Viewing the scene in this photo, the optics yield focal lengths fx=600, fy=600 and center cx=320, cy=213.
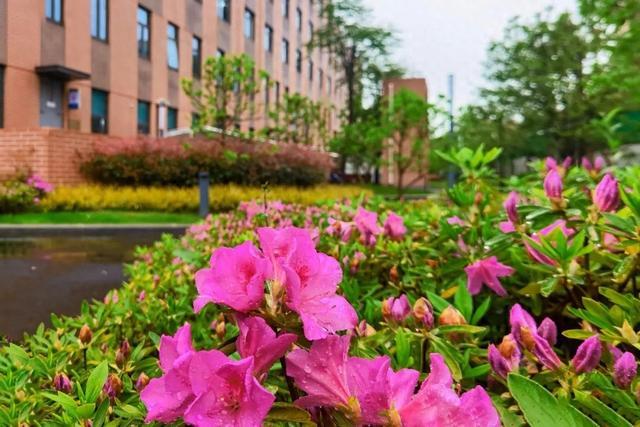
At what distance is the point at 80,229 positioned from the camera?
11.1 metres

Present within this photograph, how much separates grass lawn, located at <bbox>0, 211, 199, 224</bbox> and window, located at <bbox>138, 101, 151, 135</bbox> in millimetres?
9315

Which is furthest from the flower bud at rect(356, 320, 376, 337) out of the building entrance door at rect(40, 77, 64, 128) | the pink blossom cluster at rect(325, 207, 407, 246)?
the building entrance door at rect(40, 77, 64, 128)

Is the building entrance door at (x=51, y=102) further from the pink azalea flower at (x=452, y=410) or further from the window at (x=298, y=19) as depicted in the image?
the window at (x=298, y=19)

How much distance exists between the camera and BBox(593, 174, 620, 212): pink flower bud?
134 centimetres

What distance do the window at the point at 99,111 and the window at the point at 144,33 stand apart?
2.71 m

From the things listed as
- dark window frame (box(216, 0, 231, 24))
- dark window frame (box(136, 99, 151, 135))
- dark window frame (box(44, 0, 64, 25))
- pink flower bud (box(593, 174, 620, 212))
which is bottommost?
pink flower bud (box(593, 174, 620, 212))

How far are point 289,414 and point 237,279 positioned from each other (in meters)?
0.17

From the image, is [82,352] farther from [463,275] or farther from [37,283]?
[37,283]

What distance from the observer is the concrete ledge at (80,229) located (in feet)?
35.7

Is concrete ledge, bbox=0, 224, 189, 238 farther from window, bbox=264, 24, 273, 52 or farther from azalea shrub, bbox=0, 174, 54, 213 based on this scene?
window, bbox=264, 24, 273, 52

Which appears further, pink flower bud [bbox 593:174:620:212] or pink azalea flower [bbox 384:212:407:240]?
pink azalea flower [bbox 384:212:407:240]

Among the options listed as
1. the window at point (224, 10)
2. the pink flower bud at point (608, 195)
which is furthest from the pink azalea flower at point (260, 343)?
the window at point (224, 10)

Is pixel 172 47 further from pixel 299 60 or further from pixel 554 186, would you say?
pixel 554 186

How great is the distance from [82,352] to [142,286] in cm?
105
